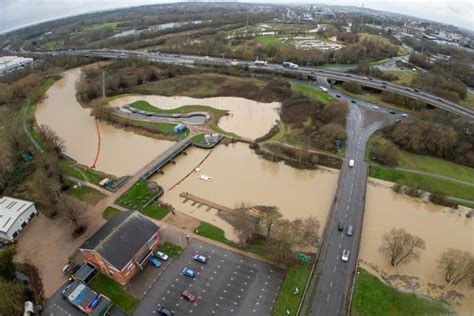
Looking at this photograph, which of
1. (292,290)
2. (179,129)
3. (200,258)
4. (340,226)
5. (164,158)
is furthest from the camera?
(179,129)

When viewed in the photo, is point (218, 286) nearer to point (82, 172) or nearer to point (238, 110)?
point (82, 172)

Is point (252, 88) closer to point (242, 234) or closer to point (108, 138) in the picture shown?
point (108, 138)

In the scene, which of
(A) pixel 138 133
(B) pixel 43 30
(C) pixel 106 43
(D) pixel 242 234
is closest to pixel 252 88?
(A) pixel 138 133

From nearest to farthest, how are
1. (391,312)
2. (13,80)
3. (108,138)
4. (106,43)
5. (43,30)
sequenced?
(391,312), (108,138), (13,80), (106,43), (43,30)

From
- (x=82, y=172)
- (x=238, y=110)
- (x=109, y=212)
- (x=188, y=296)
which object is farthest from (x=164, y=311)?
(x=238, y=110)

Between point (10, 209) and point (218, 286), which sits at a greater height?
point (10, 209)

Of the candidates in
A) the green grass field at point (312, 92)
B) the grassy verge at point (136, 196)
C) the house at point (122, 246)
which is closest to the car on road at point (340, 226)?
the house at point (122, 246)

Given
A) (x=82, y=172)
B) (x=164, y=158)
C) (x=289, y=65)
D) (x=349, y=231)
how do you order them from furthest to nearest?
(x=289, y=65) → (x=164, y=158) → (x=82, y=172) → (x=349, y=231)
